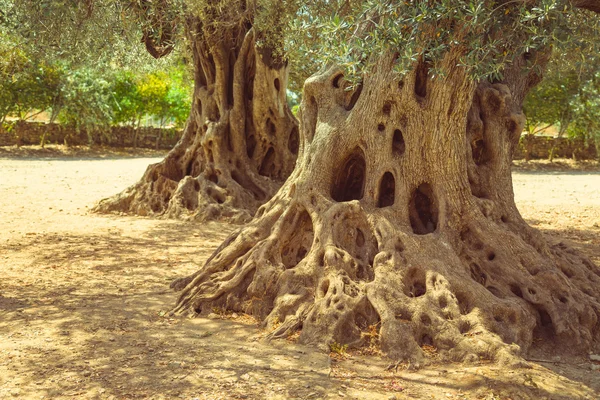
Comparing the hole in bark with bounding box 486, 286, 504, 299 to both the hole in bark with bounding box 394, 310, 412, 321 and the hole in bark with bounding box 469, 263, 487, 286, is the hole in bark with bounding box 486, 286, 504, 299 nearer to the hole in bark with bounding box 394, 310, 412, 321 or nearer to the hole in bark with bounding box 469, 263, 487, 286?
the hole in bark with bounding box 469, 263, 487, 286

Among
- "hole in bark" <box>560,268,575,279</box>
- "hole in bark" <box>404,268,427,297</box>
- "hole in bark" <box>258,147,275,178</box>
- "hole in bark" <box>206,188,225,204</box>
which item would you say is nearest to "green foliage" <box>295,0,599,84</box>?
"hole in bark" <box>404,268,427,297</box>

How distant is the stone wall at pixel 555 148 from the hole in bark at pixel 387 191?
1087 inches

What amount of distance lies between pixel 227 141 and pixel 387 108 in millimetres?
7141

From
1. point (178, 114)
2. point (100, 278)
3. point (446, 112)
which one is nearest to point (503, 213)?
point (446, 112)

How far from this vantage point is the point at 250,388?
503 centimetres

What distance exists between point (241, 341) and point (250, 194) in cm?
785

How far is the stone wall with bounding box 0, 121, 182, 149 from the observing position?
31.8 meters

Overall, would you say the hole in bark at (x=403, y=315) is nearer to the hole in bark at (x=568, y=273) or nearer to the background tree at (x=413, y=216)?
the background tree at (x=413, y=216)

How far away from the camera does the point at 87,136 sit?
34.5 meters

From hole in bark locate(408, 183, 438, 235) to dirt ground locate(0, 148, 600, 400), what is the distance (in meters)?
1.92

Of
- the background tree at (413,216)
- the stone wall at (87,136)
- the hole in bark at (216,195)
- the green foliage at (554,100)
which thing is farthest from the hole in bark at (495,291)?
the stone wall at (87,136)

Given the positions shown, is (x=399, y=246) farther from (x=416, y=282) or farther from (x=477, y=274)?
(x=477, y=274)

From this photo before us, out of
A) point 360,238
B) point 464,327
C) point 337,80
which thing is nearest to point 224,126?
point 337,80

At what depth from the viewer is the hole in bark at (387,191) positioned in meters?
7.57
